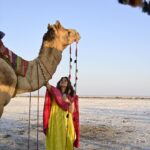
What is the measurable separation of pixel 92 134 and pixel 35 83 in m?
6.62

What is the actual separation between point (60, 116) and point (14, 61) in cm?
191

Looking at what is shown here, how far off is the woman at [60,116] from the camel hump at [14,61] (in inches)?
55.5

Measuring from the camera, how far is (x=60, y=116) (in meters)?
7.87

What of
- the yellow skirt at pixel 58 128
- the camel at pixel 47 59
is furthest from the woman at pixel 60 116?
the camel at pixel 47 59

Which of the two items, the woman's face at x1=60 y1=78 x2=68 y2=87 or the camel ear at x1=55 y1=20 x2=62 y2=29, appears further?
the woman's face at x1=60 y1=78 x2=68 y2=87

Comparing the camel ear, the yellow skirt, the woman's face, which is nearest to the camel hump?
the camel ear

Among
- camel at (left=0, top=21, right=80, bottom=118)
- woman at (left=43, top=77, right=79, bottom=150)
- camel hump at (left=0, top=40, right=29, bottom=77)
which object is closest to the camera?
camel hump at (left=0, top=40, right=29, bottom=77)

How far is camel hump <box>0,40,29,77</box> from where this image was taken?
20.1 feet

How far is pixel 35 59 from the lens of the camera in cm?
677

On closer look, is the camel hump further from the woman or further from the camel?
the woman

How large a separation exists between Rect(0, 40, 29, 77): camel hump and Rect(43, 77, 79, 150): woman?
1410mm

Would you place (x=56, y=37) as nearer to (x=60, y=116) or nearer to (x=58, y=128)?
(x=60, y=116)

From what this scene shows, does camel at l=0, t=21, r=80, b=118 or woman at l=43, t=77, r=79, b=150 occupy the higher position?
camel at l=0, t=21, r=80, b=118

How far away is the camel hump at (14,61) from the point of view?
20.1ft
